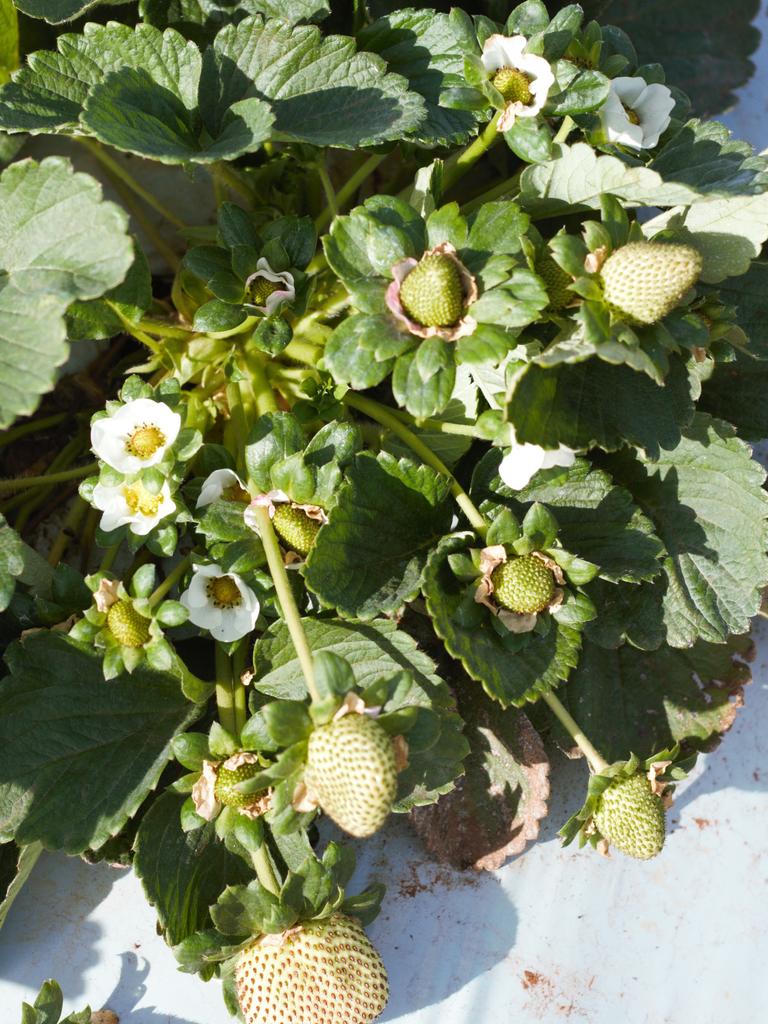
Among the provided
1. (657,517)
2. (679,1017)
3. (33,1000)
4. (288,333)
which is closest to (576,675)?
(657,517)

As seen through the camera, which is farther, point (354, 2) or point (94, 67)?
point (354, 2)

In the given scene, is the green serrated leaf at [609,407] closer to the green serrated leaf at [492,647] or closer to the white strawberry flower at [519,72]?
the green serrated leaf at [492,647]

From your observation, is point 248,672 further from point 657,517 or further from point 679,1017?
point 679,1017

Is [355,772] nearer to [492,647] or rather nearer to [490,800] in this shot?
[492,647]

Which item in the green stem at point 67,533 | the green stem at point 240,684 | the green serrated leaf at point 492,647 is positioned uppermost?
the green serrated leaf at point 492,647

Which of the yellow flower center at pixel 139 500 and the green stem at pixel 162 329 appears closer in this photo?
the yellow flower center at pixel 139 500

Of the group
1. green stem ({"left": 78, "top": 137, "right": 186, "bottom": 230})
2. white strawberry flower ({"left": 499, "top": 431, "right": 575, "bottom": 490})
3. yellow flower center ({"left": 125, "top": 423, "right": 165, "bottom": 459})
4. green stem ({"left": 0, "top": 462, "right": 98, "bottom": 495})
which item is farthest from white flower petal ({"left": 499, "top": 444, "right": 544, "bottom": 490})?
green stem ({"left": 78, "top": 137, "right": 186, "bottom": 230})

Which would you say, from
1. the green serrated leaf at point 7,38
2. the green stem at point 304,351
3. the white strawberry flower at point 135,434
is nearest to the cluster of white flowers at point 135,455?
the white strawberry flower at point 135,434
